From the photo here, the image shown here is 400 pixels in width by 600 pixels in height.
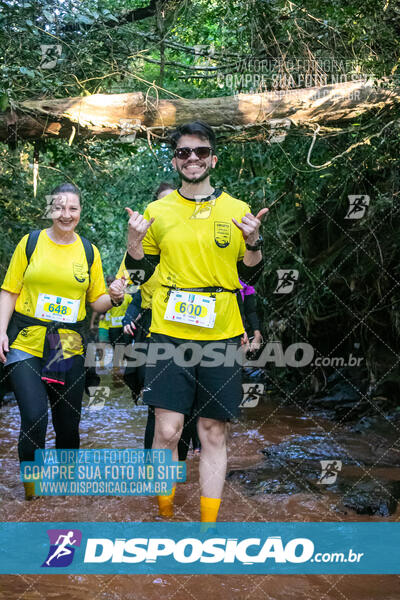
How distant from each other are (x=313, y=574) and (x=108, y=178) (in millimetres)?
6434

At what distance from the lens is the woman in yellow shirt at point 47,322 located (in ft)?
14.3

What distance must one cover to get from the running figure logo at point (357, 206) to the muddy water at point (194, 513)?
222 centimetres

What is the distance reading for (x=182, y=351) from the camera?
3666 mm

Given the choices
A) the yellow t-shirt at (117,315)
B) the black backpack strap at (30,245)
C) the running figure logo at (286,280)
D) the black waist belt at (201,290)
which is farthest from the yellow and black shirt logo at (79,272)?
the yellow t-shirt at (117,315)

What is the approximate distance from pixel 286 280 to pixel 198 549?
5596 millimetres

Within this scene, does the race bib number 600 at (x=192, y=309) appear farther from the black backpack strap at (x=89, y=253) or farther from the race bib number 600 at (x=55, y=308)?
the black backpack strap at (x=89, y=253)

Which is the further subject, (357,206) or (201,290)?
(357,206)

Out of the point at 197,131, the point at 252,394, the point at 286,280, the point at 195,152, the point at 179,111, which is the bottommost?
the point at 252,394

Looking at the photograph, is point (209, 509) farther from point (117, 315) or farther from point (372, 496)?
point (117, 315)

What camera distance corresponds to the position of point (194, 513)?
163 inches

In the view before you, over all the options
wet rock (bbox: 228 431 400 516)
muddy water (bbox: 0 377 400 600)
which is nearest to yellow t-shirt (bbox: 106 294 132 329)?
muddy water (bbox: 0 377 400 600)

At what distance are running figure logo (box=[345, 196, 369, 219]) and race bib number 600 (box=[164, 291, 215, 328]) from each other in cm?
396

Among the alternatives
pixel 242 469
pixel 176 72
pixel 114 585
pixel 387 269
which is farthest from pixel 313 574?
pixel 176 72

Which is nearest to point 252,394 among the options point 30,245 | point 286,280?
point 286,280
